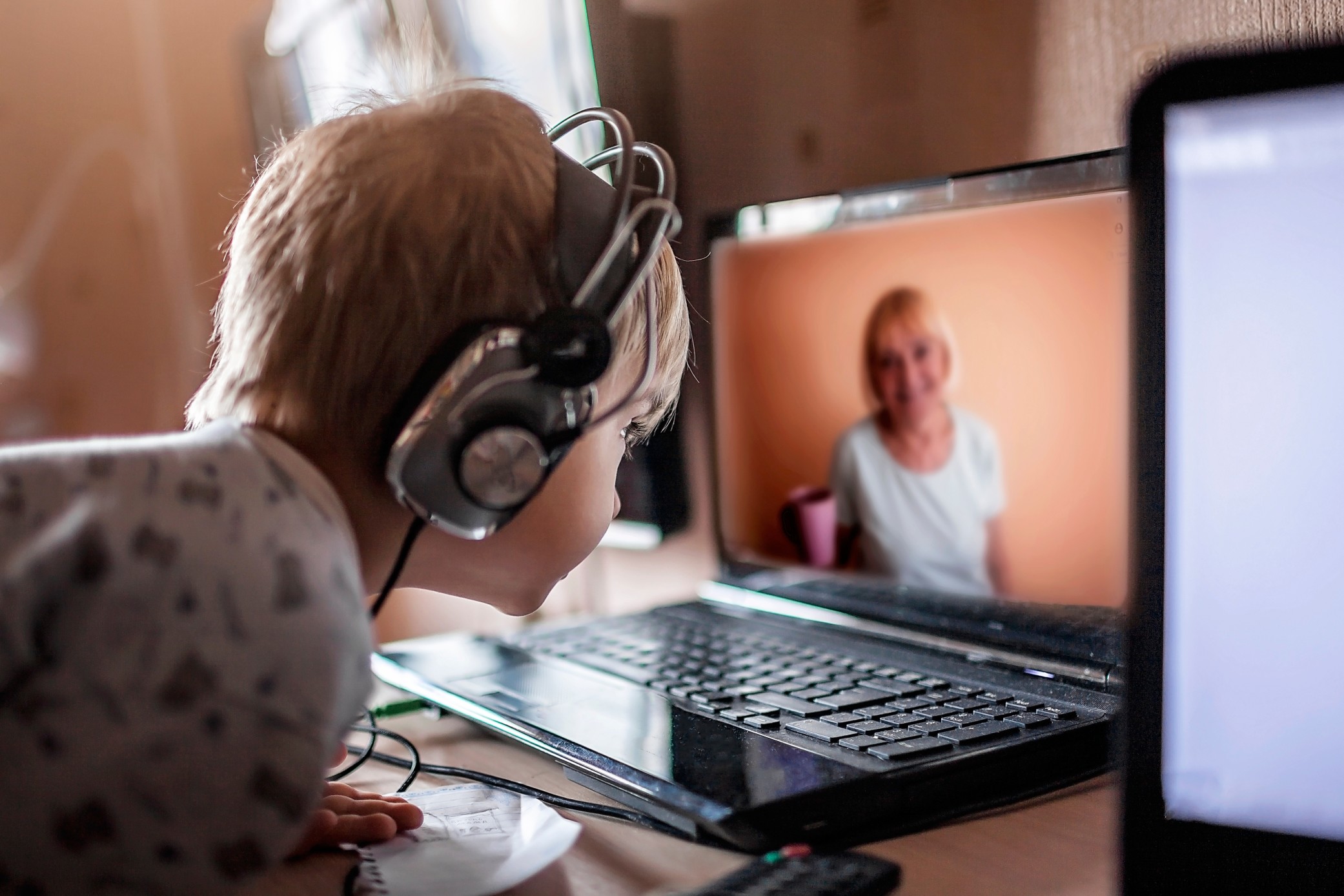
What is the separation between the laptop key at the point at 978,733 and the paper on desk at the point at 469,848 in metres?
0.18

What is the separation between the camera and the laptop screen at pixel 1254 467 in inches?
12.8

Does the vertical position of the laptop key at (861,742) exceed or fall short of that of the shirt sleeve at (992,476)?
it falls short

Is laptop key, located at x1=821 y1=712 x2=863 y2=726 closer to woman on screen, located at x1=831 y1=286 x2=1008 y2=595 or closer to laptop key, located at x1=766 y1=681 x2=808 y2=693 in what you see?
laptop key, located at x1=766 y1=681 x2=808 y2=693

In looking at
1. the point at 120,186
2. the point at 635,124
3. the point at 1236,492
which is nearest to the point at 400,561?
the point at 1236,492

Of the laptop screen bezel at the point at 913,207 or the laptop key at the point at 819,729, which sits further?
the laptop screen bezel at the point at 913,207

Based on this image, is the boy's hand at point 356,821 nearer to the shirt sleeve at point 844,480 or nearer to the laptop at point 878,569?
the laptop at point 878,569

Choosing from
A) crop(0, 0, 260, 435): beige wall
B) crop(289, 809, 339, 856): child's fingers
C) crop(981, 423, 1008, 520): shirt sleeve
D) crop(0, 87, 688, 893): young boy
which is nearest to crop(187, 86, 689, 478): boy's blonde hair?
crop(0, 87, 688, 893): young boy

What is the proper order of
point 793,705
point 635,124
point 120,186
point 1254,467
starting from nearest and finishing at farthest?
point 1254,467
point 793,705
point 635,124
point 120,186

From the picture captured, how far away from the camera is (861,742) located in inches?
19.3

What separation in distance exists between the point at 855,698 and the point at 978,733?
82mm

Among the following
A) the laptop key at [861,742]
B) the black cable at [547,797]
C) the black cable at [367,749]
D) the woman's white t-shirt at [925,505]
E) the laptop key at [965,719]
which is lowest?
the black cable at [367,749]

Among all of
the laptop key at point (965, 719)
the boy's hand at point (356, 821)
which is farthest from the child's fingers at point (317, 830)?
the laptop key at point (965, 719)

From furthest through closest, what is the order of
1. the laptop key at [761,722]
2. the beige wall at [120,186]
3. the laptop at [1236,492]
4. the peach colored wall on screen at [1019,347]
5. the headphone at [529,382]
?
the beige wall at [120,186]
the peach colored wall on screen at [1019,347]
the laptop key at [761,722]
the headphone at [529,382]
the laptop at [1236,492]

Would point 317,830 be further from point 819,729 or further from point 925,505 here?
point 925,505
